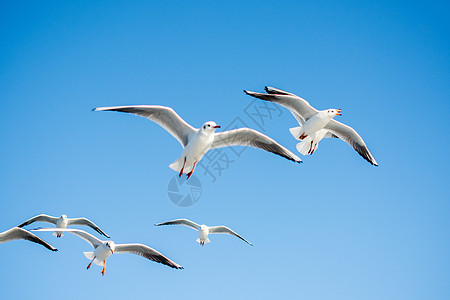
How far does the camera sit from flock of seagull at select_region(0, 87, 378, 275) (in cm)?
1064

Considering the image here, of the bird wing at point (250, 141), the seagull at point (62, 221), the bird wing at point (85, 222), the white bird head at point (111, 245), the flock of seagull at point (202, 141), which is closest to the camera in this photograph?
the flock of seagull at point (202, 141)

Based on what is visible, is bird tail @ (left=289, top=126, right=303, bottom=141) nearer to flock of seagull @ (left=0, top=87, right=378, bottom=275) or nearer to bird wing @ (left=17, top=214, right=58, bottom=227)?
flock of seagull @ (left=0, top=87, right=378, bottom=275)

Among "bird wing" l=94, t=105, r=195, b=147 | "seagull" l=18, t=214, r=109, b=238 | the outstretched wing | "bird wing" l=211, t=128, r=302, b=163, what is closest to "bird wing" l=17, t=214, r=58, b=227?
"seagull" l=18, t=214, r=109, b=238

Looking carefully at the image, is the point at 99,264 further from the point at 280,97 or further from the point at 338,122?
the point at 338,122

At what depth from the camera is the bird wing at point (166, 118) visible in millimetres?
10414

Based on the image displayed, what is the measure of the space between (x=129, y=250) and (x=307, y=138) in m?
6.02

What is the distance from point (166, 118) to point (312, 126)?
163 inches

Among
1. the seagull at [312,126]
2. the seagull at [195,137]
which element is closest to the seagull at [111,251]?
the seagull at [195,137]

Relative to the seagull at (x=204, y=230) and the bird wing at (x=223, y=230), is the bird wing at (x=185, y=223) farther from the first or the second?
the bird wing at (x=223, y=230)

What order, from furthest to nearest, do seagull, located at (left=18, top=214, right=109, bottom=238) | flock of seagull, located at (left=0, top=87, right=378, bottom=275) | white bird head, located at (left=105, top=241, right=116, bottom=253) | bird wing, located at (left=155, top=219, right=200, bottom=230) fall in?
seagull, located at (left=18, top=214, right=109, bottom=238)
bird wing, located at (left=155, top=219, right=200, bottom=230)
white bird head, located at (left=105, top=241, right=116, bottom=253)
flock of seagull, located at (left=0, top=87, right=378, bottom=275)

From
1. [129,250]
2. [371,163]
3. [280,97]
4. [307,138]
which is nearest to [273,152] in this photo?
[280,97]

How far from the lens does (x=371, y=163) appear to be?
14.1 metres

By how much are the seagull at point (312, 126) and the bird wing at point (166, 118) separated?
5.68 feet

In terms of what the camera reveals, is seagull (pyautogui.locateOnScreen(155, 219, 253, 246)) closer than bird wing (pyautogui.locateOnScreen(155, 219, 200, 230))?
No
